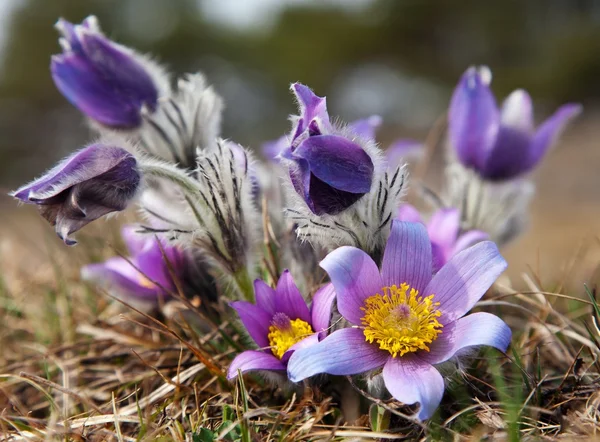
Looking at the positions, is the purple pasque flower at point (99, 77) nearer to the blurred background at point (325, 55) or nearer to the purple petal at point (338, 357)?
the purple petal at point (338, 357)

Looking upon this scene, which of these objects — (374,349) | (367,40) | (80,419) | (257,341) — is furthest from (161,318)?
(367,40)

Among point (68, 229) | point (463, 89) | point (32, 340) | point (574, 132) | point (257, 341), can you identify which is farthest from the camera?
point (574, 132)

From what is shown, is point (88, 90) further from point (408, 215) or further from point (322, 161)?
point (408, 215)

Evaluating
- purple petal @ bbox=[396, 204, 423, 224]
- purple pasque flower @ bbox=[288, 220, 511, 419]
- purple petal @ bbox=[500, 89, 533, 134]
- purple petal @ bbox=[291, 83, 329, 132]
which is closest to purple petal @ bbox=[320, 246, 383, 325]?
purple pasque flower @ bbox=[288, 220, 511, 419]

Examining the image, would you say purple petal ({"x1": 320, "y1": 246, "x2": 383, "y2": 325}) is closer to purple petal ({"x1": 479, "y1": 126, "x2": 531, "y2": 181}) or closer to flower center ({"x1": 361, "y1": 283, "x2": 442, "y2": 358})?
flower center ({"x1": 361, "y1": 283, "x2": 442, "y2": 358})

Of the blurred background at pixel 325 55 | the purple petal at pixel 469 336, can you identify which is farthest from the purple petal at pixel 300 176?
the blurred background at pixel 325 55

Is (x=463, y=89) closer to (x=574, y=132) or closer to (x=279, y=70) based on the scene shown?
(x=574, y=132)
